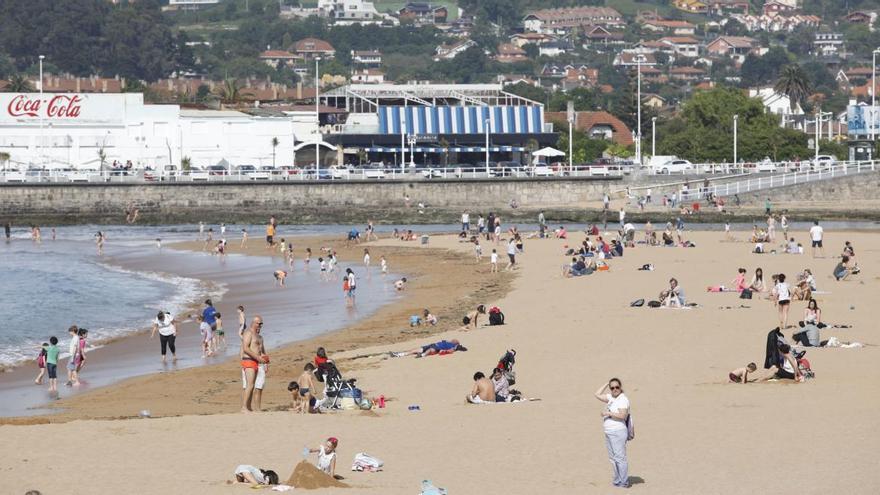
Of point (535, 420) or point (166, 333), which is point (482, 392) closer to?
point (535, 420)

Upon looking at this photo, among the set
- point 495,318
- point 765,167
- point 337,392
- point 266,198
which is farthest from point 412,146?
point 337,392

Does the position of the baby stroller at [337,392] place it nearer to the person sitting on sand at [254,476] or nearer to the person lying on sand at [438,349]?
the person lying on sand at [438,349]

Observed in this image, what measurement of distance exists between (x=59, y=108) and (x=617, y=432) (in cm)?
6672

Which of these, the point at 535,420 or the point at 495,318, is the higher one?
the point at 495,318

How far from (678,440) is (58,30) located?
190 meters

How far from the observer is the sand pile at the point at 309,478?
1584 cm

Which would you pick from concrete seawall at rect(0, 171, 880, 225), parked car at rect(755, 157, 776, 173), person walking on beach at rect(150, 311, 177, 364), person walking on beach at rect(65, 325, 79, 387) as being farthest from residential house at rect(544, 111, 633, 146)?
person walking on beach at rect(65, 325, 79, 387)

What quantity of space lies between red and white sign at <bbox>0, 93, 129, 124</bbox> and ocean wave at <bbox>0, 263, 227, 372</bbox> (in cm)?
3232

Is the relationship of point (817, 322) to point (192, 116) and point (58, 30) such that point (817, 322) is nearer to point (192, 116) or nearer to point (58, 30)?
point (192, 116)

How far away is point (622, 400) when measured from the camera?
15.7 meters

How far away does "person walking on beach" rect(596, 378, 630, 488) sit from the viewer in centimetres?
1560

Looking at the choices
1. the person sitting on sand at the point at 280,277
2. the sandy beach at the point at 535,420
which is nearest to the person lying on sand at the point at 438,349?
the sandy beach at the point at 535,420

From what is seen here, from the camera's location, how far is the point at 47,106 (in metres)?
78.7

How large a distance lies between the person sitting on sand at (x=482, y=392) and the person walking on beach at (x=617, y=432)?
457 centimetres
